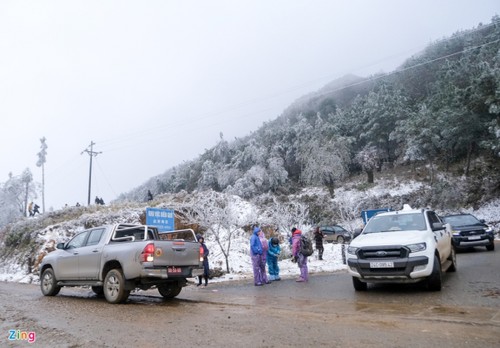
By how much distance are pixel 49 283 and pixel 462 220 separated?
16580mm

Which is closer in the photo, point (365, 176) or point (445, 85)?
point (445, 85)

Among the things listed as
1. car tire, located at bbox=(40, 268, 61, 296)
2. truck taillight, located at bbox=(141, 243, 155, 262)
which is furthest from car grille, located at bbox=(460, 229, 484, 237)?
car tire, located at bbox=(40, 268, 61, 296)

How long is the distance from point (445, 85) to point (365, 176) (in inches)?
512

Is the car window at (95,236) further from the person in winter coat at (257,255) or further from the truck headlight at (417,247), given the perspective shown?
the truck headlight at (417,247)

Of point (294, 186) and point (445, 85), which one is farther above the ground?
point (445, 85)

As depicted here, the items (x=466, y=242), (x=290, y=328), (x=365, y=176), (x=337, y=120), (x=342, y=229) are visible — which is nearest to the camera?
(x=290, y=328)

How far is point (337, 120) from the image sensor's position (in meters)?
51.3

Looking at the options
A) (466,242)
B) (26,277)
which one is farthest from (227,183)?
(466,242)

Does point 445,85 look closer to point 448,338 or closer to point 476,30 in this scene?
point 476,30

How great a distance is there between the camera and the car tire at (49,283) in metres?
10.4

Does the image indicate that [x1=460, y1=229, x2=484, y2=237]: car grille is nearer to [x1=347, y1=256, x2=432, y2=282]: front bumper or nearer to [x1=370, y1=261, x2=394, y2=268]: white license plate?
[x1=347, y1=256, x2=432, y2=282]: front bumper

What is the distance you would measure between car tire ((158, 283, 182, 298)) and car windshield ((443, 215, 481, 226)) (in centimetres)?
1250

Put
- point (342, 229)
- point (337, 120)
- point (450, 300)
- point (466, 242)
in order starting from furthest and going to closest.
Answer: point (337, 120) → point (342, 229) → point (466, 242) → point (450, 300)

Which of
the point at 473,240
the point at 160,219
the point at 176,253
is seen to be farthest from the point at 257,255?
the point at 473,240
